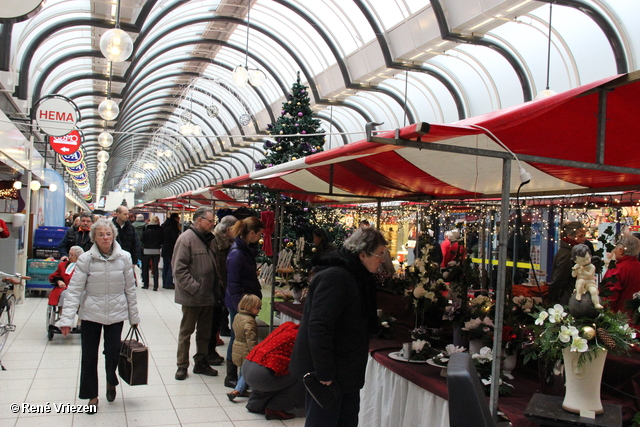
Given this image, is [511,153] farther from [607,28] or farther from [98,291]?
[607,28]

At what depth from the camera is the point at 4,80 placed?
1055cm

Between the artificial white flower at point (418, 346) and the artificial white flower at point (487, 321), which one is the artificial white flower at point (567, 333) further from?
the artificial white flower at point (418, 346)

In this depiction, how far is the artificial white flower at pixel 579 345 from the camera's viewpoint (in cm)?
246

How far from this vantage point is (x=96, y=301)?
4.32m

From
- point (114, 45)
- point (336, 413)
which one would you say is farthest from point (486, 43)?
point (336, 413)

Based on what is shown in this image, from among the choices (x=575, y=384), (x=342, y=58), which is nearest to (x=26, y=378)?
(x=575, y=384)

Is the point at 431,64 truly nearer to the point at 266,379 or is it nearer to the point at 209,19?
the point at 209,19

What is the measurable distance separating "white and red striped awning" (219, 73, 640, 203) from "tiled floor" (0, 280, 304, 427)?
2.06 meters

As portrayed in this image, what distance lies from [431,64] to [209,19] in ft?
18.8

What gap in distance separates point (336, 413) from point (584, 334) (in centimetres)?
133

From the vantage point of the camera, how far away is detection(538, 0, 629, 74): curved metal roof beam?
8141 mm

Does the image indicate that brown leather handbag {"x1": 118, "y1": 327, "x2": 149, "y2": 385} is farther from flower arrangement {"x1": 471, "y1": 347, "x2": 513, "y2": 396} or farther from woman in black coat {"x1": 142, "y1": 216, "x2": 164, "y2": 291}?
woman in black coat {"x1": 142, "y1": 216, "x2": 164, "y2": 291}

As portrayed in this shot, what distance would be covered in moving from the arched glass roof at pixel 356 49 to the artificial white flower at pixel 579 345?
496cm

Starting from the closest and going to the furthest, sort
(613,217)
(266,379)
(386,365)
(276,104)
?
(386,365)
(266,379)
(613,217)
(276,104)
